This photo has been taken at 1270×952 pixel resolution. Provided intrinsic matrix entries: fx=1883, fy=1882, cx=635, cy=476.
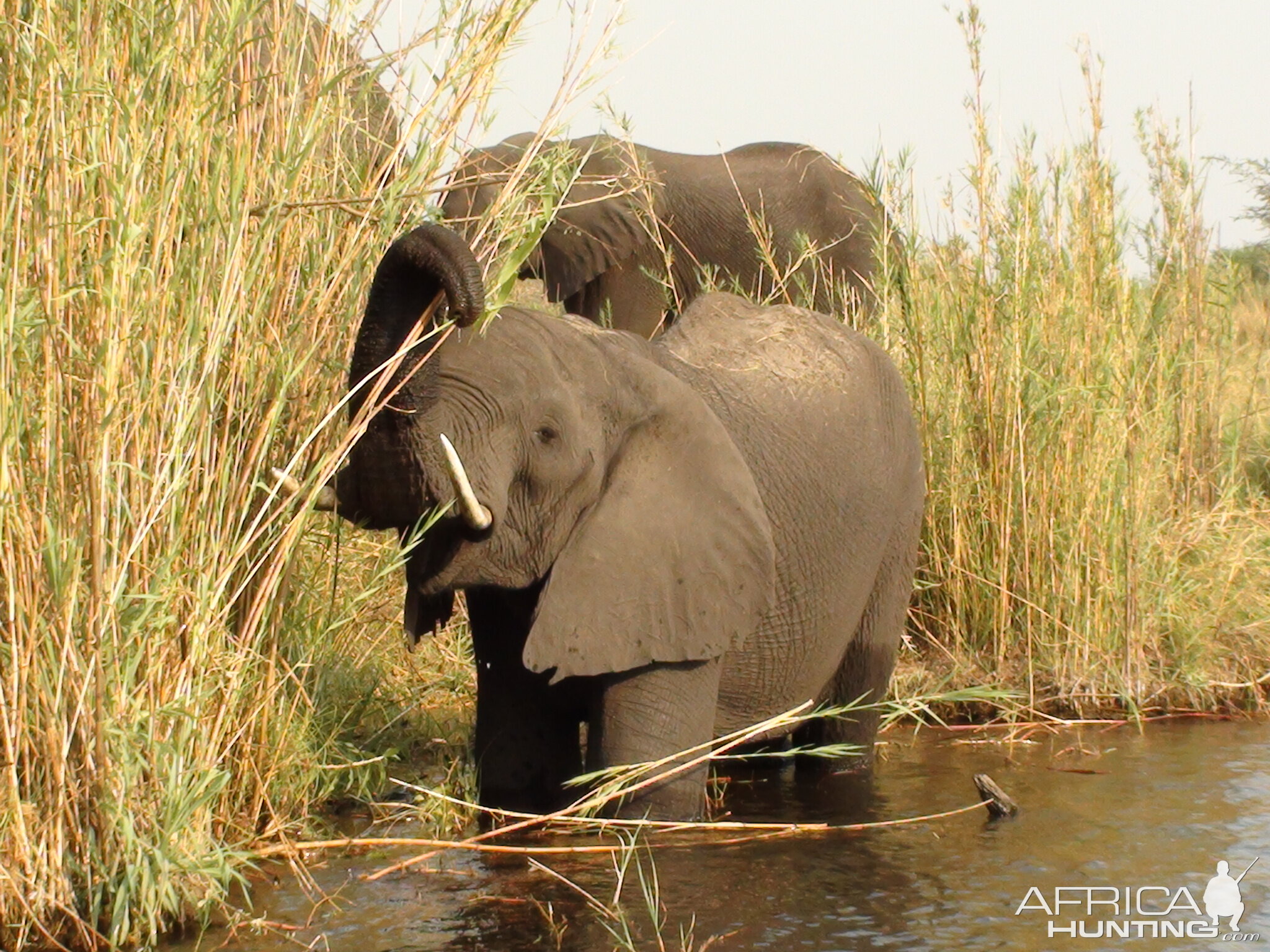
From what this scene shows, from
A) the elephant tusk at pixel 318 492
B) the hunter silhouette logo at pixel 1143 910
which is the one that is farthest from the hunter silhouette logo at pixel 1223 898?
the elephant tusk at pixel 318 492

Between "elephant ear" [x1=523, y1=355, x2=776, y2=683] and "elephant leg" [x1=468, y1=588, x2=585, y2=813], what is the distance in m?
0.37

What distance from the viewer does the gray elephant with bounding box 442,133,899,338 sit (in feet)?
40.2

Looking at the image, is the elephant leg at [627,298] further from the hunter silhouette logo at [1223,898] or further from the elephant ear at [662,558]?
the hunter silhouette logo at [1223,898]

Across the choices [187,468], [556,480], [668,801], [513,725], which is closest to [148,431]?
[187,468]

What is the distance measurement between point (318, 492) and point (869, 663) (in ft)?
7.38

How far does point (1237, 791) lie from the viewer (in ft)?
18.2

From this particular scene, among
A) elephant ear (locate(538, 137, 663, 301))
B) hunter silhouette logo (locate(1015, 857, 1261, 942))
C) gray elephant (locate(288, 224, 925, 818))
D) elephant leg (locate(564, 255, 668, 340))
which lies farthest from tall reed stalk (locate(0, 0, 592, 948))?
elephant leg (locate(564, 255, 668, 340))

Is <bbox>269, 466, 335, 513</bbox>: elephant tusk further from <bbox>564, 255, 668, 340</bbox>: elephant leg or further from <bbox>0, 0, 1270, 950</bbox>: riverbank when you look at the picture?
<bbox>564, 255, 668, 340</bbox>: elephant leg

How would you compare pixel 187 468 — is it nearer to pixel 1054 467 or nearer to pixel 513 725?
pixel 513 725

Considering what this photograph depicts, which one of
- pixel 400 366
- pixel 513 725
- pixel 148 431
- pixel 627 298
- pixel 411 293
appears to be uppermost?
pixel 627 298

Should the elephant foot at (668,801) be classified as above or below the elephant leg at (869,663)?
below

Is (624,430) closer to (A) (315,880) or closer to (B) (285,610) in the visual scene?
(B) (285,610)

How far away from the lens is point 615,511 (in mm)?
4598

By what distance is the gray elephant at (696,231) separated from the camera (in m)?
12.3
